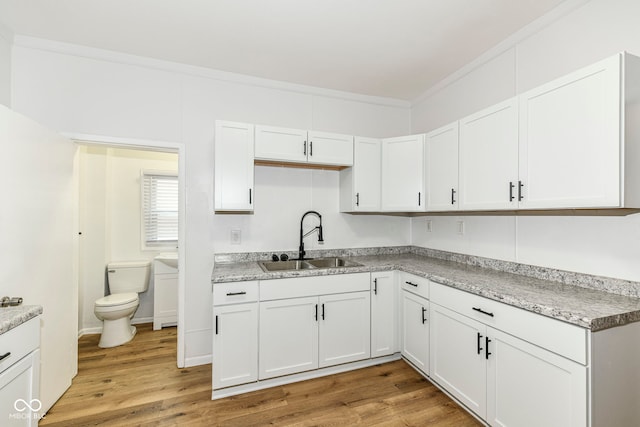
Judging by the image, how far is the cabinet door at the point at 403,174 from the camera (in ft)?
8.72

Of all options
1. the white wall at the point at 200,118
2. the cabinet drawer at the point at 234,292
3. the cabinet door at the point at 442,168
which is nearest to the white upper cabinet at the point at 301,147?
the white wall at the point at 200,118

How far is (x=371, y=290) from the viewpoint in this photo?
8.06ft

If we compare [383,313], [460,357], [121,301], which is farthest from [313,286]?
[121,301]

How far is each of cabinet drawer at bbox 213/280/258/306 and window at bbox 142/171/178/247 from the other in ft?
6.54

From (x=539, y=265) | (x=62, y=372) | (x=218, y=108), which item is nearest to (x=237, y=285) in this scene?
(x=62, y=372)

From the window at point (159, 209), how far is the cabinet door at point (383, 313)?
8.81 ft

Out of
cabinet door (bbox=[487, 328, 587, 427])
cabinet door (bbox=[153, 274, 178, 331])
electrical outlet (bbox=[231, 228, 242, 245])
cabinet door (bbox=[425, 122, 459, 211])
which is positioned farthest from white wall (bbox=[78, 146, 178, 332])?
cabinet door (bbox=[487, 328, 587, 427])

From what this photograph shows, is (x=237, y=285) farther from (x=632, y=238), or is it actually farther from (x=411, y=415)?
(x=632, y=238)

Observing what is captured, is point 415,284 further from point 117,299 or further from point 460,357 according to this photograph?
point 117,299

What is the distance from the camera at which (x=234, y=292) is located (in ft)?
6.83

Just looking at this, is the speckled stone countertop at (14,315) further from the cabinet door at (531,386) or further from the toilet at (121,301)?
the cabinet door at (531,386)

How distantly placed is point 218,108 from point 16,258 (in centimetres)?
181

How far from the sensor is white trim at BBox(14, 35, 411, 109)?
7.26 ft
